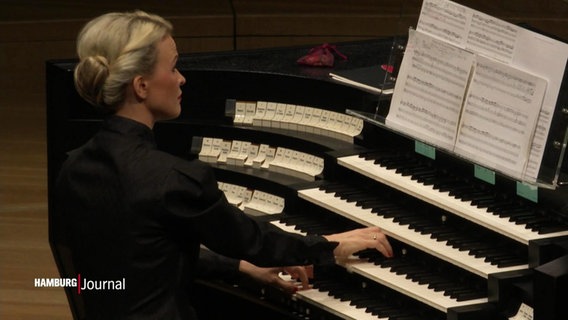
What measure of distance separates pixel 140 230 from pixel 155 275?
12 cm

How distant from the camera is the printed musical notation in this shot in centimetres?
342

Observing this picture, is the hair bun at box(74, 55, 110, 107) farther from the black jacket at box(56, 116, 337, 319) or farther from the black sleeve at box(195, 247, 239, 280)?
the black sleeve at box(195, 247, 239, 280)

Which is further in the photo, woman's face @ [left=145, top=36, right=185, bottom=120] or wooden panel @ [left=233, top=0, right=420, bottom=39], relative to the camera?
wooden panel @ [left=233, top=0, right=420, bottom=39]

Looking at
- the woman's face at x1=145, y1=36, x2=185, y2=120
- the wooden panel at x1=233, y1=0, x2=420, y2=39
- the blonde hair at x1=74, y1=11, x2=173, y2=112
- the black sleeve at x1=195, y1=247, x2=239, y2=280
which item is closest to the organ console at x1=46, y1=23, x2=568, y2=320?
the black sleeve at x1=195, y1=247, x2=239, y2=280

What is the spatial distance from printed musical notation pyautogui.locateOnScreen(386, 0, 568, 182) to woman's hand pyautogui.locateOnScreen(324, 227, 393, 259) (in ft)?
1.15

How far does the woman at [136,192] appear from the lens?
10.1 feet

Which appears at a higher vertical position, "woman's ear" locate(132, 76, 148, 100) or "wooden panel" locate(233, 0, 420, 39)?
"woman's ear" locate(132, 76, 148, 100)

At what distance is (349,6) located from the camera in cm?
729

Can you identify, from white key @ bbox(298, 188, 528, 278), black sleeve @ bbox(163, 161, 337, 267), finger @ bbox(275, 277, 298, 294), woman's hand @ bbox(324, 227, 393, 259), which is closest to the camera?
black sleeve @ bbox(163, 161, 337, 267)

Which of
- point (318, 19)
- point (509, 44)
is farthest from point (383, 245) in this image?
point (318, 19)

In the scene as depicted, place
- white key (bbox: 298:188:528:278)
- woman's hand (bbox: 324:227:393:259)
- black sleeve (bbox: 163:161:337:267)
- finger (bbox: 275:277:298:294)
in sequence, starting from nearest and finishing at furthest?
black sleeve (bbox: 163:161:337:267) < white key (bbox: 298:188:528:278) < woman's hand (bbox: 324:227:393:259) < finger (bbox: 275:277:298:294)

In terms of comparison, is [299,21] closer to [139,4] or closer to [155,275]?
[139,4]

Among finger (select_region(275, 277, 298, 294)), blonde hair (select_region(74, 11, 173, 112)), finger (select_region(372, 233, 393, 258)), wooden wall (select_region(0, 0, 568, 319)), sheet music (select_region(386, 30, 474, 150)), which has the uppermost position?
blonde hair (select_region(74, 11, 173, 112))

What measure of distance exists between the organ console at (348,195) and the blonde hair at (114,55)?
2.92ft
